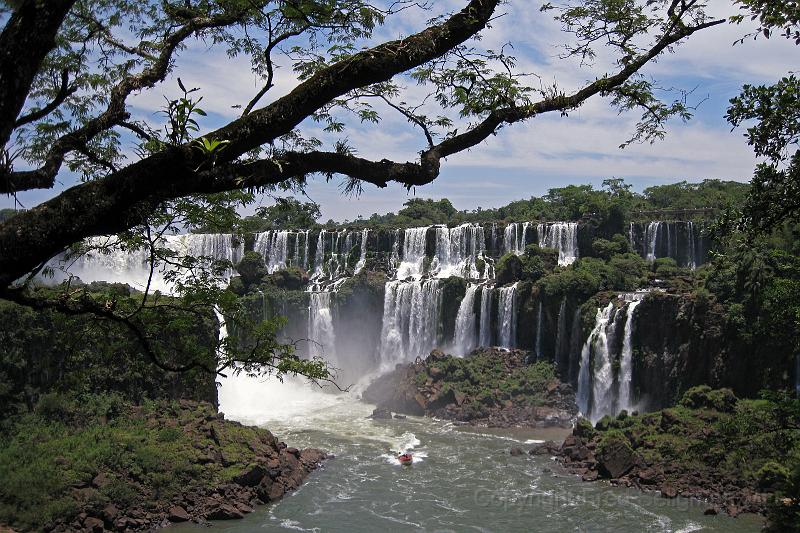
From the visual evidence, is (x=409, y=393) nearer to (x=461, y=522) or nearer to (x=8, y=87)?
(x=461, y=522)

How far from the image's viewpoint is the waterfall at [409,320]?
31.9 metres

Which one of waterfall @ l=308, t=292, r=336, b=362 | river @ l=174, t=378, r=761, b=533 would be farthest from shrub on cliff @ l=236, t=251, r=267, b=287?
river @ l=174, t=378, r=761, b=533

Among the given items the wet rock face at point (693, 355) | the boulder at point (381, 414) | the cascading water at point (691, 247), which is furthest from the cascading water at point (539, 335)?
the cascading water at point (691, 247)

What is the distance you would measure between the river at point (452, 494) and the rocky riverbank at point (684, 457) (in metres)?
0.45

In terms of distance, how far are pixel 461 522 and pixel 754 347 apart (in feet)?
38.2

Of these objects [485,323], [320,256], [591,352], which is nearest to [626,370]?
[591,352]

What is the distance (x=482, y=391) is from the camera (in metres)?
26.3

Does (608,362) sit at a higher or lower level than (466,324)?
lower

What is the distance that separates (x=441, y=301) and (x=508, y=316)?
346cm

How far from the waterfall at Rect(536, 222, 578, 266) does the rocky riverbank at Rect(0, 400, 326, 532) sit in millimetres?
18764

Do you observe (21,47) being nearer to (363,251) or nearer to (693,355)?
(693,355)

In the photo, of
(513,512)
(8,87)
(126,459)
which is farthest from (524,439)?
(8,87)

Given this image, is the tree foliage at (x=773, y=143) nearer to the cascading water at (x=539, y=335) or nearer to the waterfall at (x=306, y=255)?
the cascading water at (x=539, y=335)

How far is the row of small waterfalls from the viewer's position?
25.0m
